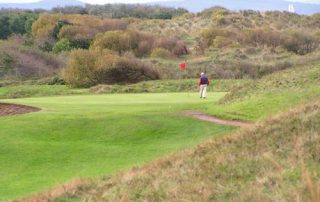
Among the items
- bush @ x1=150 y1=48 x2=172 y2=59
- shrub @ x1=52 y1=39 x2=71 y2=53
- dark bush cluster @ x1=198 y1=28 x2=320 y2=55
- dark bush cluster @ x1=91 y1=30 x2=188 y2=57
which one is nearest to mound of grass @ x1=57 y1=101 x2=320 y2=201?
dark bush cluster @ x1=91 y1=30 x2=188 y2=57

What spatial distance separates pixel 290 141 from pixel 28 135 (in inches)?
452

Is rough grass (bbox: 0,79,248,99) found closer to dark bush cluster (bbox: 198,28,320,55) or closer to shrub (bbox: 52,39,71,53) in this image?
shrub (bbox: 52,39,71,53)

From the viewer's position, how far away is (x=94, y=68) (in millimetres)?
53938

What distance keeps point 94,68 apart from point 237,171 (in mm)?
44744

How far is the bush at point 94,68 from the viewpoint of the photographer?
53.3 m

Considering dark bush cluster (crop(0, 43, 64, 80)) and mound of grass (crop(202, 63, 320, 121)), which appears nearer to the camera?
mound of grass (crop(202, 63, 320, 121))

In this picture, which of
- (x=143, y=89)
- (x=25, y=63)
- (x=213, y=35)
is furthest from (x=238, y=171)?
(x=213, y=35)

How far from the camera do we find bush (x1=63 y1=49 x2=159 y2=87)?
53.3 metres

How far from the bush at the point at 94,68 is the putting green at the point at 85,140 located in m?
28.8

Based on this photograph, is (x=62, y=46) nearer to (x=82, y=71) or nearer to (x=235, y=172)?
(x=82, y=71)

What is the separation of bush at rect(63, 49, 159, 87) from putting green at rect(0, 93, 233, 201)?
2882 cm

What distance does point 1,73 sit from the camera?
70062 millimetres

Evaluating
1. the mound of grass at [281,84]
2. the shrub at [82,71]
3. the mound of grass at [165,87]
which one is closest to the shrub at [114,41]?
the shrub at [82,71]

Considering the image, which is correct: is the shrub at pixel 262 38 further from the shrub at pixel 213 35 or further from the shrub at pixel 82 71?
the shrub at pixel 82 71
